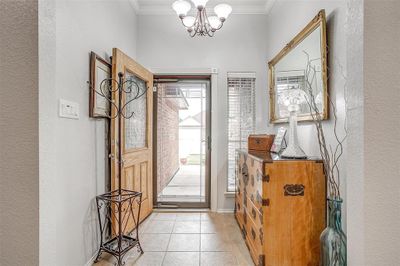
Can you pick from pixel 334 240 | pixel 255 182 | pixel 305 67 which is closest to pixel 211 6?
pixel 305 67

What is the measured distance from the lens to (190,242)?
2447 millimetres

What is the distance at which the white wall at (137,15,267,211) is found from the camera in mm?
3350

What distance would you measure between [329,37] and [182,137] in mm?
2560

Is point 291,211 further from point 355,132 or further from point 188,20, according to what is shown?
point 188,20

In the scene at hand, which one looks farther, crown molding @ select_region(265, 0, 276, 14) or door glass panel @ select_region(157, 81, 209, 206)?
door glass panel @ select_region(157, 81, 209, 206)

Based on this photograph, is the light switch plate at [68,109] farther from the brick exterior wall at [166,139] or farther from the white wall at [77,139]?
the brick exterior wall at [166,139]

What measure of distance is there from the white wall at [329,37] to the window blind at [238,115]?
0.67 m

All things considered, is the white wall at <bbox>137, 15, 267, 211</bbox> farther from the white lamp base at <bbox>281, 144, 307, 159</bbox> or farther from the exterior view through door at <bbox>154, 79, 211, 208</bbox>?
the white lamp base at <bbox>281, 144, 307, 159</bbox>

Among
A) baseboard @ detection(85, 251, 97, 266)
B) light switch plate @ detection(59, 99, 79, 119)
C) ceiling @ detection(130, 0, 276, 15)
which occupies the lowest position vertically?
baseboard @ detection(85, 251, 97, 266)

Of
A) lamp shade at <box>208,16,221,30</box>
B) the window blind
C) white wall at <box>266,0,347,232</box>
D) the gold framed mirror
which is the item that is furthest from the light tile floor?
lamp shade at <box>208,16,221,30</box>

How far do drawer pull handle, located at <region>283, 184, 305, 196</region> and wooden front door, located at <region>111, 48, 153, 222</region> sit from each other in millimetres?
1622

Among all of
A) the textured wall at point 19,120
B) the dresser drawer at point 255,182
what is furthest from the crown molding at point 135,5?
the dresser drawer at point 255,182

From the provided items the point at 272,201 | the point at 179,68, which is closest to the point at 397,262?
the point at 272,201

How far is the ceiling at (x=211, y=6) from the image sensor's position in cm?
319
